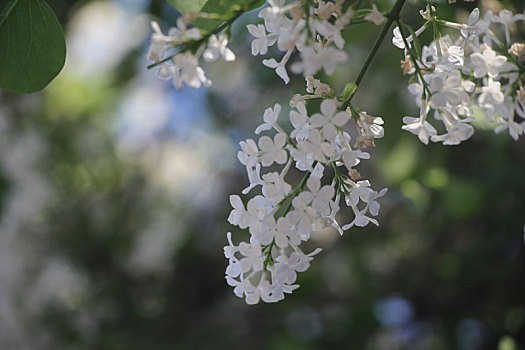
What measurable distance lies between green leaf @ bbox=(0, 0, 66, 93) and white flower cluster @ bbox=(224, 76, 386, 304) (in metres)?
0.13

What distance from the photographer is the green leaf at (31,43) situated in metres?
0.32

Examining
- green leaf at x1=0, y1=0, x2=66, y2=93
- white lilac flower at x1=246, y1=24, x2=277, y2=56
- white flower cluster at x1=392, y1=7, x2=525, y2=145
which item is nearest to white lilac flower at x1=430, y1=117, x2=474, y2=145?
white flower cluster at x1=392, y1=7, x2=525, y2=145

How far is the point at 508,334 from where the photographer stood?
2.30 feet

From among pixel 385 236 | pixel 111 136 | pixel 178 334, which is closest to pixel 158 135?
pixel 111 136

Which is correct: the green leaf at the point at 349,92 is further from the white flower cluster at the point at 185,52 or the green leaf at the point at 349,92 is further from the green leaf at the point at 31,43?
the green leaf at the point at 31,43

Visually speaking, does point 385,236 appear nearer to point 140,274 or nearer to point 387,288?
point 387,288

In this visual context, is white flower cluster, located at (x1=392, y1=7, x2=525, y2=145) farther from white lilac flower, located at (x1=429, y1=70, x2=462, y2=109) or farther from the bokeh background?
the bokeh background

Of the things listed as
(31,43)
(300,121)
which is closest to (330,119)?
(300,121)

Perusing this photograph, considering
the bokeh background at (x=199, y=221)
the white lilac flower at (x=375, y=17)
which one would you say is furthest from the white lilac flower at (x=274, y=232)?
the bokeh background at (x=199, y=221)

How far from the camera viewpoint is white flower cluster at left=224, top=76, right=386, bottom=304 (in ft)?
0.82

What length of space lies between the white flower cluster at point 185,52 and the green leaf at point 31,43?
0.38 feet

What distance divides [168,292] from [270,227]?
109 cm

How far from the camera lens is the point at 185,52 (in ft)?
0.77

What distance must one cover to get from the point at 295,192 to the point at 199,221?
1.19 meters
